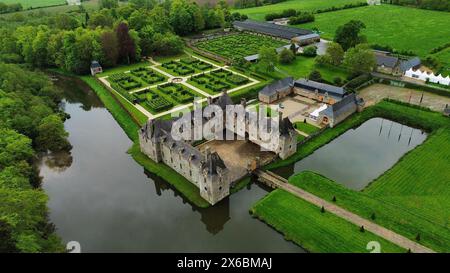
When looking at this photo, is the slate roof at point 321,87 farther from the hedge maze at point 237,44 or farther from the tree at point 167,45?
the tree at point 167,45

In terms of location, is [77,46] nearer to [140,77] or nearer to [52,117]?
[140,77]

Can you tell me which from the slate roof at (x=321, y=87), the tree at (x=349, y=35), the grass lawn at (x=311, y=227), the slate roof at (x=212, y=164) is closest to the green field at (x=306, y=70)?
the slate roof at (x=321, y=87)

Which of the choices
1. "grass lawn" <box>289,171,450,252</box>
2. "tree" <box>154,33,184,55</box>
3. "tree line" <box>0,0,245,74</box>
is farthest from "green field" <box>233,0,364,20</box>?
"grass lawn" <box>289,171,450,252</box>

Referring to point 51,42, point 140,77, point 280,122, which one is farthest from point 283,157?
point 51,42

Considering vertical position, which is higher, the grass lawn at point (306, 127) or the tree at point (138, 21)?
the tree at point (138, 21)

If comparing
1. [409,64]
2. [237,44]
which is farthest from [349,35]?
[237,44]

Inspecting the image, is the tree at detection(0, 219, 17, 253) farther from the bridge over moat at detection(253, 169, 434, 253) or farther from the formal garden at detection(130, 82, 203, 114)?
the formal garden at detection(130, 82, 203, 114)
